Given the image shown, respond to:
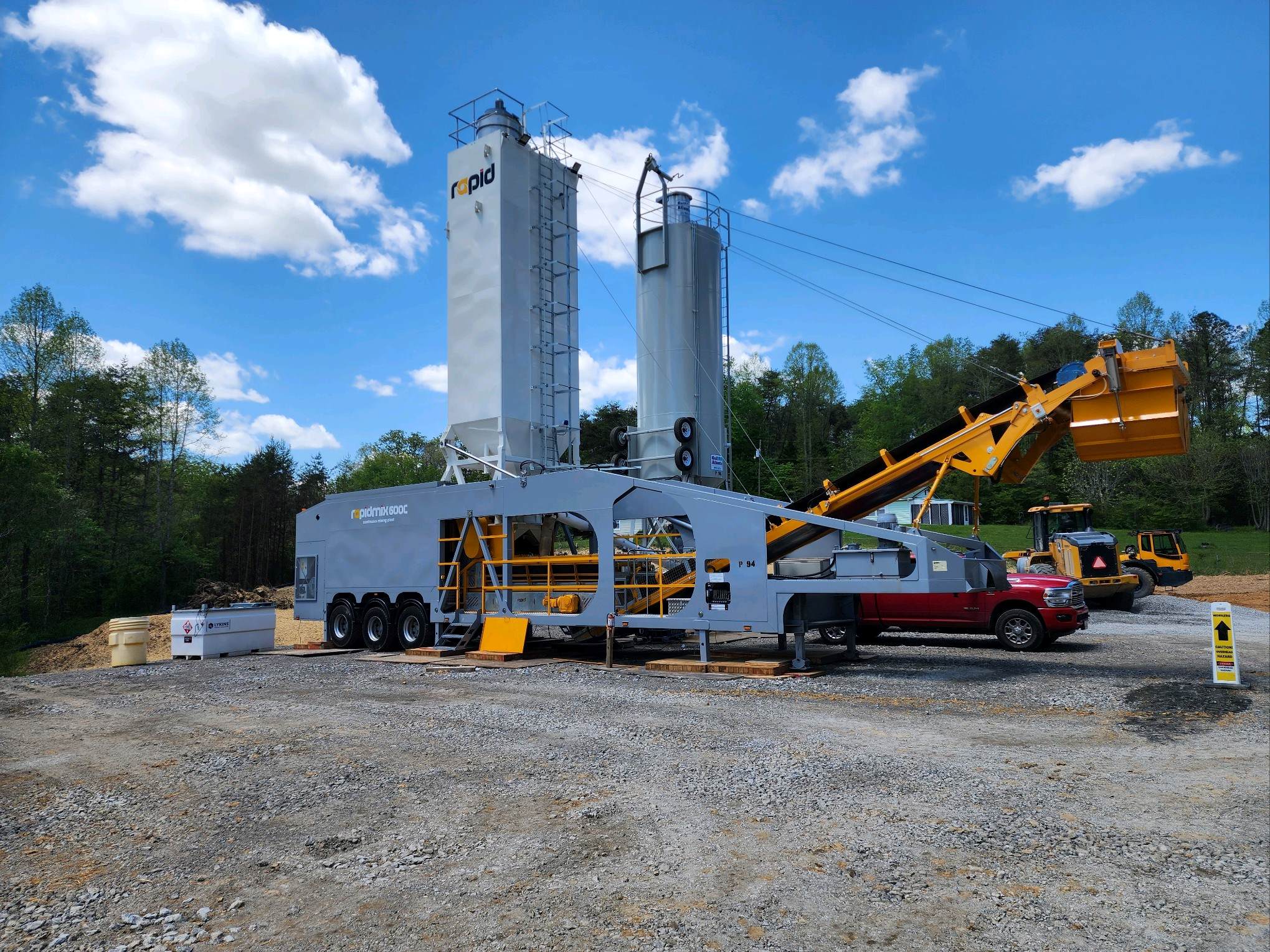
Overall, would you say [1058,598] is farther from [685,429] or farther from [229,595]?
[229,595]

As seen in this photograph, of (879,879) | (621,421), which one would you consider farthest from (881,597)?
(621,421)

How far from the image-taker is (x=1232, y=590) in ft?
90.7

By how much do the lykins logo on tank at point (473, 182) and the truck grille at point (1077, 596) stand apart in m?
12.9

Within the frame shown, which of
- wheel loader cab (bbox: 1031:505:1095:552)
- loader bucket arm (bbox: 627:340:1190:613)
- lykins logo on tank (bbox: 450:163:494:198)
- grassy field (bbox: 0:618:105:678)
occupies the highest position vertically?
lykins logo on tank (bbox: 450:163:494:198)

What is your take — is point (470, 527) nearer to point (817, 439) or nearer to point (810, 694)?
point (810, 694)

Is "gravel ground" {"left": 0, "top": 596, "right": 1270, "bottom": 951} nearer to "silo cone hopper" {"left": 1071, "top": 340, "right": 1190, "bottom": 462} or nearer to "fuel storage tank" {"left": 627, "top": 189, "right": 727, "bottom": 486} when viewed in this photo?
"silo cone hopper" {"left": 1071, "top": 340, "right": 1190, "bottom": 462}

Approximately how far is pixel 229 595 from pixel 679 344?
31462mm

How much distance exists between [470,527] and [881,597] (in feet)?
24.9

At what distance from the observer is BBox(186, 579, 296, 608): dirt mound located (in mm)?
38719

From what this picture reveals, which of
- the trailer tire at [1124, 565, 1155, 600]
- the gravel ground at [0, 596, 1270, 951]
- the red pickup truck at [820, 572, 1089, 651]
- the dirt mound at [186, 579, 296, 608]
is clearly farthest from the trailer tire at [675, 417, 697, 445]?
the dirt mound at [186, 579, 296, 608]

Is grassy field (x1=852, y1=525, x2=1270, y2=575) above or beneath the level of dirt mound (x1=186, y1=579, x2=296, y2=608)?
above

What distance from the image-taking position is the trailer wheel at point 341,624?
55.9 feet

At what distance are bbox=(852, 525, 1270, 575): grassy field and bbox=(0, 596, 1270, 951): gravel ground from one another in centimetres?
2696

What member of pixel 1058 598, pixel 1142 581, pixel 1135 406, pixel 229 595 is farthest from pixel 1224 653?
pixel 229 595
